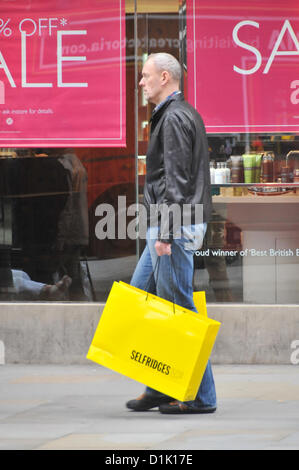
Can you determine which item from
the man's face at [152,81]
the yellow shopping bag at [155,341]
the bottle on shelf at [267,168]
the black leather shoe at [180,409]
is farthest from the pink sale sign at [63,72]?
the black leather shoe at [180,409]

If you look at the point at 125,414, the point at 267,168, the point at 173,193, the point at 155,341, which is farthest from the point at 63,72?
the point at 125,414

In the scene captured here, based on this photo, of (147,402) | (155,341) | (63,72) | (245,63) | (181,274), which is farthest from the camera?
(63,72)

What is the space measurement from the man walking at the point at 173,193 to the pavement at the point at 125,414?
0.12 metres

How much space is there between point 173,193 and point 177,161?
192 millimetres

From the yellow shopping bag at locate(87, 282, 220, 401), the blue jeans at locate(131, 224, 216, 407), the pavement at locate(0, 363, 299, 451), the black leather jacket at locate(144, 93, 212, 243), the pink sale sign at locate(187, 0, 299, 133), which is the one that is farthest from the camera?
the pink sale sign at locate(187, 0, 299, 133)

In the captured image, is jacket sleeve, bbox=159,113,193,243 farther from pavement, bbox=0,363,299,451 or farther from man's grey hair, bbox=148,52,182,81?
pavement, bbox=0,363,299,451

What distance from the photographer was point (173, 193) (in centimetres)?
561

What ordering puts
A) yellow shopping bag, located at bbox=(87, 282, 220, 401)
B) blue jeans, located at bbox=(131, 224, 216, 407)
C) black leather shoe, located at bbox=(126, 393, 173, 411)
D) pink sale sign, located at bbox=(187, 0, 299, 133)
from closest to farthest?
1. yellow shopping bag, located at bbox=(87, 282, 220, 401)
2. blue jeans, located at bbox=(131, 224, 216, 407)
3. black leather shoe, located at bbox=(126, 393, 173, 411)
4. pink sale sign, located at bbox=(187, 0, 299, 133)

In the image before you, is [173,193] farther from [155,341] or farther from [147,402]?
[147,402]

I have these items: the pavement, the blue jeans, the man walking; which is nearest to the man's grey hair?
the man walking

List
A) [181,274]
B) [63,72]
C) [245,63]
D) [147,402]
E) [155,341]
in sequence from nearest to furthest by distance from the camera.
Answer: [155,341]
[181,274]
[147,402]
[245,63]
[63,72]

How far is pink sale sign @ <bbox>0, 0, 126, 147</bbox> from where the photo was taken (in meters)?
7.78

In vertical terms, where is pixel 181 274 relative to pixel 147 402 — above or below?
above

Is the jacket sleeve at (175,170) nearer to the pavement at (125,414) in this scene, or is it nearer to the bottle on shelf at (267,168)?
the pavement at (125,414)
